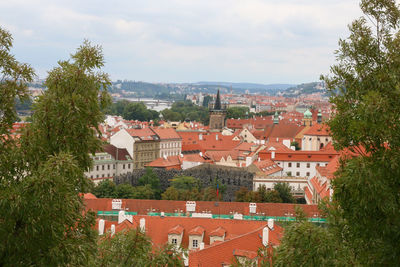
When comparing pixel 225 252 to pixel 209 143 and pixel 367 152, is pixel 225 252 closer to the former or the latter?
pixel 367 152

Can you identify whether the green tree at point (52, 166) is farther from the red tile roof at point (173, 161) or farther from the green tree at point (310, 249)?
the red tile roof at point (173, 161)

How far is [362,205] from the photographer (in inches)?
441

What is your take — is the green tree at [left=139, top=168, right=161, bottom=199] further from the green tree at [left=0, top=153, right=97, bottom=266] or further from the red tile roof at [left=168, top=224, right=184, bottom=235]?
the green tree at [left=0, top=153, right=97, bottom=266]

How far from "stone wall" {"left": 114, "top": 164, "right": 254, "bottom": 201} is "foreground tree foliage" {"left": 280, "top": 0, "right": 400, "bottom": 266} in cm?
4801

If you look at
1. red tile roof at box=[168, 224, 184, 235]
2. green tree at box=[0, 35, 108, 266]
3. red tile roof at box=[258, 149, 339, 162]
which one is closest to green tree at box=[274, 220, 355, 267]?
green tree at box=[0, 35, 108, 266]

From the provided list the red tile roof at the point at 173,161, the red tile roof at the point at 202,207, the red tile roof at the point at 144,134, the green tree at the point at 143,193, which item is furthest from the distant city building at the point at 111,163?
the red tile roof at the point at 202,207

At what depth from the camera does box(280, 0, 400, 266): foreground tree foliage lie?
11039mm

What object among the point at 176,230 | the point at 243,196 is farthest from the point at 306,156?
the point at 176,230

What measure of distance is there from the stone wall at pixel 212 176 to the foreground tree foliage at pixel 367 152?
48011mm

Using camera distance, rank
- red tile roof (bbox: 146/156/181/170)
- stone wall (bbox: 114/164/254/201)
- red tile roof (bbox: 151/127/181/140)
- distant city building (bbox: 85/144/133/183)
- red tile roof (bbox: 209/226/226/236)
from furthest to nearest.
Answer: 1. red tile roof (bbox: 151/127/181/140)
2. distant city building (bbox: 85/144/133/183)
3. red tile roof (bbox: 146/156/181/170)
4. stone wall (bbox: 114/164/254/201)
5. red tile roof (bbox: 209/226/226/236)

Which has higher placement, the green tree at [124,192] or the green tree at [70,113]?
the green tree at [70,113]

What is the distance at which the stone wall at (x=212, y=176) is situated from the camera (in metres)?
64.1

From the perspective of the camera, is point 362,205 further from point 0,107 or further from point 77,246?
point 0,107

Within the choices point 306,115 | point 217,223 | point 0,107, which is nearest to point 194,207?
point 217,223
